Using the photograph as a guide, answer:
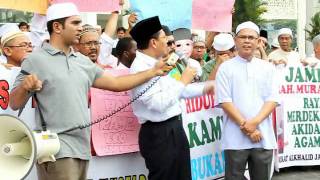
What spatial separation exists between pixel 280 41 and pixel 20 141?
5.93 meters

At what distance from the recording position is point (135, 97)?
14.5ft

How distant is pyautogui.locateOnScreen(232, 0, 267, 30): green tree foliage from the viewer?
28.9 metres

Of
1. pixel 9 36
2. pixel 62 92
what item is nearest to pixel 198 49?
pixel 9 36

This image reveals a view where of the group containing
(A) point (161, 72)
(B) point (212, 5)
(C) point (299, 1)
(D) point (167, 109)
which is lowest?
(D) point (167, 109)

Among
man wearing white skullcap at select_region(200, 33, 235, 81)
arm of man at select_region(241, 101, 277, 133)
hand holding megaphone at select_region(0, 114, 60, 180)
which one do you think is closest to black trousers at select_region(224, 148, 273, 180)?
arm of man at select_region(241, 101, 277, 133)

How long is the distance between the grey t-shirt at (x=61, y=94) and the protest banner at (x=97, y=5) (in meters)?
1.27

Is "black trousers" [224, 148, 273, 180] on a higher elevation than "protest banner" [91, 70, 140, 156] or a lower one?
lower

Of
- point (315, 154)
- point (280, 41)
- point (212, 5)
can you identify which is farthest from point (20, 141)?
point (280, 41)

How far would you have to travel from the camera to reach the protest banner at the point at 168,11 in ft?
17.3

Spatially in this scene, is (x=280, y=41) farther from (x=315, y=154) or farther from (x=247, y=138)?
(x=247, y=138)

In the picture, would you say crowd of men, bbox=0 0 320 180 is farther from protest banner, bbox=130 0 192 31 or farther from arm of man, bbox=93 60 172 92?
protest banner, bbox=130 0 192 31

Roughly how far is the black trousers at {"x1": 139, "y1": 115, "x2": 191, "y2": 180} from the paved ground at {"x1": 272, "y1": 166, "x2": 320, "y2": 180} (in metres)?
3.31

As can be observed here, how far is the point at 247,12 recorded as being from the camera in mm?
28891

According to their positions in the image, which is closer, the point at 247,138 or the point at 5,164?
the point at 5,164
